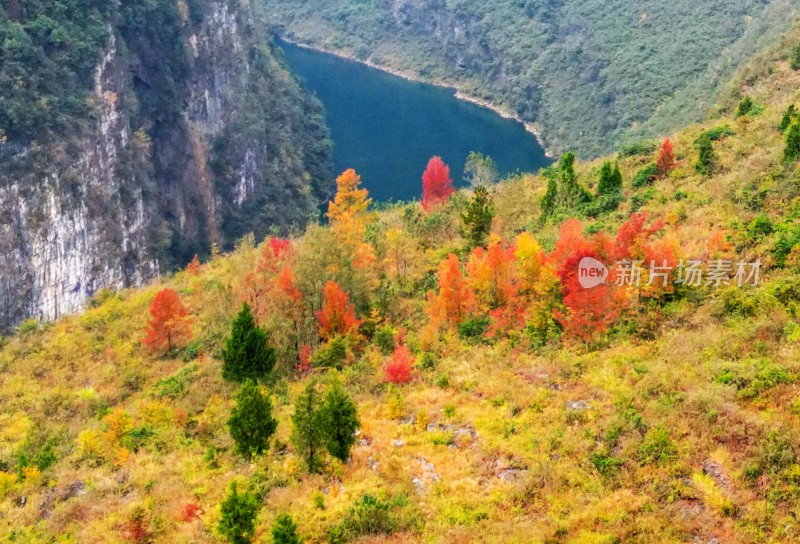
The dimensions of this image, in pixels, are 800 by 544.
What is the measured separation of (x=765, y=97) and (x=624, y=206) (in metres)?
17.5

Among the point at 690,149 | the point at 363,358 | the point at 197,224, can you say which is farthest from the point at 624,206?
the point at 197,224

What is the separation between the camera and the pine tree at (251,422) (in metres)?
19.4

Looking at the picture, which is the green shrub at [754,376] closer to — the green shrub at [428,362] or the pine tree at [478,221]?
the green shrub at [428,362]

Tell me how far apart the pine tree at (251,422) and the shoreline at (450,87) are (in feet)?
300

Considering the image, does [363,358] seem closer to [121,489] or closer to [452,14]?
[121,489]

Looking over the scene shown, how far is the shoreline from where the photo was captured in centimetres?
11647

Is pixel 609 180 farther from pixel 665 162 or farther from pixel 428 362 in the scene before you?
pixel 428 362

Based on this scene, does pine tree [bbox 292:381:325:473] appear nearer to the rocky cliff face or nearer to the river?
the rocky cliff face

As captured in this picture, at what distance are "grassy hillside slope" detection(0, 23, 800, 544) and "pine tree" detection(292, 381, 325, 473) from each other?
36 cm

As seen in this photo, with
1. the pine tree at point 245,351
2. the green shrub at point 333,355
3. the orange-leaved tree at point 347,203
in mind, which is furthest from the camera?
the orange-leaved tree at point 347,203

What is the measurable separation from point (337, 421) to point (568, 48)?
124404 mm

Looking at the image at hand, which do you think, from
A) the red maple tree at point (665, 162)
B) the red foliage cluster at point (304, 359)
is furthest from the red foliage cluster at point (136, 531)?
the red maple tree at point (665, 162)

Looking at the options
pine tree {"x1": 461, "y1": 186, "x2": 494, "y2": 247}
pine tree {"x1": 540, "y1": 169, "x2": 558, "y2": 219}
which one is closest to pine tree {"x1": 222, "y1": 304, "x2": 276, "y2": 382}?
pine tree {"x1": 461, "y1": 186, "x2": 494, "y2": 247}

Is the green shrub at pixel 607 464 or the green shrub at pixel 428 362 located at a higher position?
the green shrub at pixel 428 362
